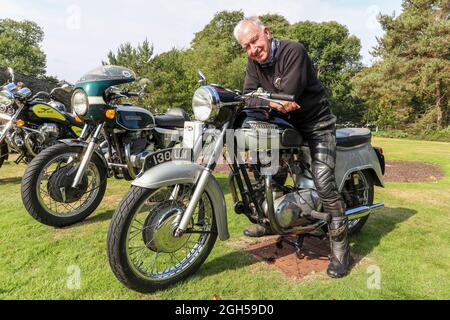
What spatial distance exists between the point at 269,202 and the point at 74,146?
8.31 ft

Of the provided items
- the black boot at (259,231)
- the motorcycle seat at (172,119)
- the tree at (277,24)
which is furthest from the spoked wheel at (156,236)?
the tree at (277,24)

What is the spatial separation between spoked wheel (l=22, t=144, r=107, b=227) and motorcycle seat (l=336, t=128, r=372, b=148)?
2.76 meters

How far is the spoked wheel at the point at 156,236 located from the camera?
2.50 metres

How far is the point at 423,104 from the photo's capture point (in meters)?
38.1

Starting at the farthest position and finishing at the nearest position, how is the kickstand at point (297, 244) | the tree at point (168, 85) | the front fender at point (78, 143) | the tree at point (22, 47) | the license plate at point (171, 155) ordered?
1. the tree at point (22, 47)
2. the tree at point (168, 85)
3. the front fender at point (78, 143)
4. the kickstand at point (297, 244)
5. the license plate at point (171, 155)

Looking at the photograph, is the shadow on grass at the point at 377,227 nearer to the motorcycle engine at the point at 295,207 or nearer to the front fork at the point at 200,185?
the motorcycle engine at the point at 295,207

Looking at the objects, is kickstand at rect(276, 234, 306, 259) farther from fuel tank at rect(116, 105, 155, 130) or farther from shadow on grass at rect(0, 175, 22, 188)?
shadow on grass at rect(0, 175, 22, 188)

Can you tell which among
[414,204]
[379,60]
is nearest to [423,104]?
[379,60]

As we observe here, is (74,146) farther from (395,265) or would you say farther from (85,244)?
(395,265)

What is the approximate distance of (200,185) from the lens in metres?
2.70

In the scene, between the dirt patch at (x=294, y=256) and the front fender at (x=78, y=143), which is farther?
the front fender at (x=78, y=143)

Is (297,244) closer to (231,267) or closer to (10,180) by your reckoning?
(231,267)

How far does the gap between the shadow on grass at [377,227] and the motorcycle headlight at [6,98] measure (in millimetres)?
5728

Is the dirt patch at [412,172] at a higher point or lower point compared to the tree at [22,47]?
lower
